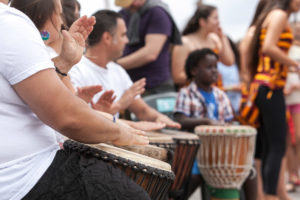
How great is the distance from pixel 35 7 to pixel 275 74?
242 centimetres

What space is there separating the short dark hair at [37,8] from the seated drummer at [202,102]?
1.75 meters

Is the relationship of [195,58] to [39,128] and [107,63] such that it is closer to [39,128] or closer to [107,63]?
[107,63]

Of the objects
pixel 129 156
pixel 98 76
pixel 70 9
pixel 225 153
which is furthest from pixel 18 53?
pixel 225 153

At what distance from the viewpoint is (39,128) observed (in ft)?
4.21

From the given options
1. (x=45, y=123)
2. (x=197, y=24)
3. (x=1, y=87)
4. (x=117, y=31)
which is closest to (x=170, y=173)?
(x=45, y=123)

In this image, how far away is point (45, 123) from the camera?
1.23m

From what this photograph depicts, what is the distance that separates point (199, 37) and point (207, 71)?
0.85 metres

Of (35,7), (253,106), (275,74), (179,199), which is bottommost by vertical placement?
(179,199)

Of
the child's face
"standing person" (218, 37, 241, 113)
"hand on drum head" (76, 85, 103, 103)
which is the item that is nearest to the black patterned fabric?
"hand on drum head" (76, 85, 103, 103)

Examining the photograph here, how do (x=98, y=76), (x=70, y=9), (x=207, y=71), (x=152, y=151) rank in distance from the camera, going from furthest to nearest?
1. (x=207, y=71)
2. (x=98, y=76)
3. (x=70, y=9)
4. (x=152, y=151)

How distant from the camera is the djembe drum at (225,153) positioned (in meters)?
2.78

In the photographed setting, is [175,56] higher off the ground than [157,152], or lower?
lower

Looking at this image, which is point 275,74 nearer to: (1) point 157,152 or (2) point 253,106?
(2) point 253,106

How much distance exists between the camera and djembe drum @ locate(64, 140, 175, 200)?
1.35 m
